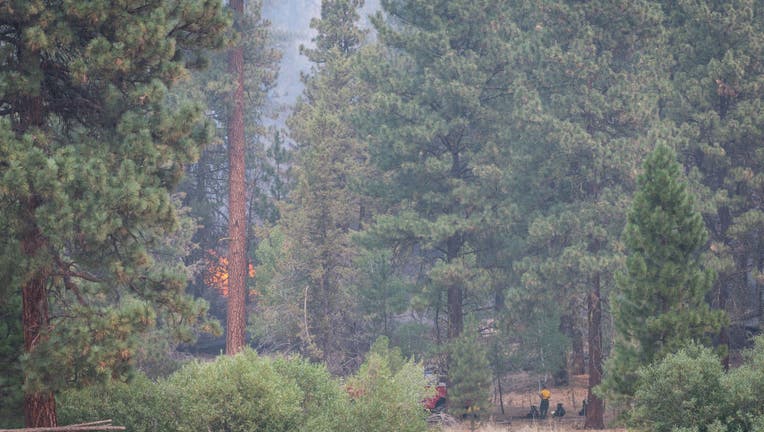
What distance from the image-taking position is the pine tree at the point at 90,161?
1116cm

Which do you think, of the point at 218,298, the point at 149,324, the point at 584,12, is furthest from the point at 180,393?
the point at 218,298

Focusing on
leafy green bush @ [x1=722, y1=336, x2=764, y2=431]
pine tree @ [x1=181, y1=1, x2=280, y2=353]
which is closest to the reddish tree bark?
leafy green bush @ [x1=722, y1=336, x2=764, y2=431]

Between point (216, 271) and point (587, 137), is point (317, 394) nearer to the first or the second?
point (587, 137)

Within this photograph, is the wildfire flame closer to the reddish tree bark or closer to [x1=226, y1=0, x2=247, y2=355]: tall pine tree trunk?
[x1=226, y1=0, x2=247, y2=355]: tall pine tree trunk

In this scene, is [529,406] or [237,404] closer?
[237,404]

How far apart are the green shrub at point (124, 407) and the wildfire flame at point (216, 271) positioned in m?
24.4

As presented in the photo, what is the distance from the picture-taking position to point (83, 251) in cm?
1216

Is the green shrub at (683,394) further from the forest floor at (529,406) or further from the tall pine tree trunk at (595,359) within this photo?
the tall pine tree trunk at (595,359)

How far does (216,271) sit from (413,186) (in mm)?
13276

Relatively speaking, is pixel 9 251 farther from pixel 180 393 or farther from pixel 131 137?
pixel 180 393

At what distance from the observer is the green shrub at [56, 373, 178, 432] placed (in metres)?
13.5

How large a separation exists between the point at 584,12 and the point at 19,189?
18730 mm

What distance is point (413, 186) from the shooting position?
95.0ft

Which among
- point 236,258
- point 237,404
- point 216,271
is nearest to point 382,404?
point 237,404
